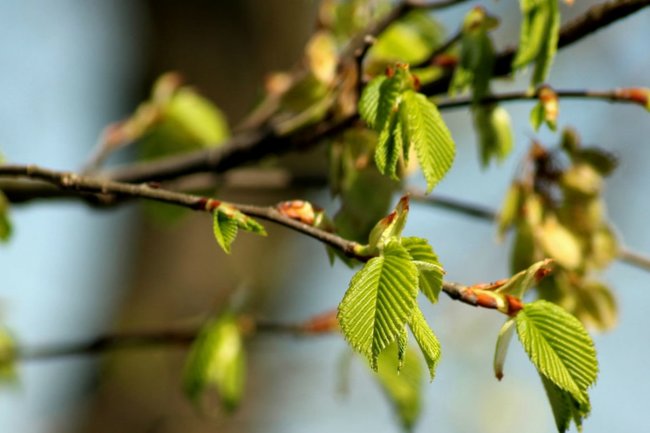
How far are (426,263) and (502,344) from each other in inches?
3.7

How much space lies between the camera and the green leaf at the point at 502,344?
0.68 m

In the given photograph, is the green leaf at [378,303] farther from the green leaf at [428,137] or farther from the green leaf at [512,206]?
the green leaf at [512,206]

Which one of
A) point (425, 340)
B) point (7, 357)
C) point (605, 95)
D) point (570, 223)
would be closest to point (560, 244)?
point (570, 223)

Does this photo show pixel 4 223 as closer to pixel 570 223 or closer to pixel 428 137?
pixel 428 137

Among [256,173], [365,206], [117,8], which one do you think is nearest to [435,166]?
[365,206]

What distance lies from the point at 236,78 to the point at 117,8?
2.23 feet

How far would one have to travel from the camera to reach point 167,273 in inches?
115

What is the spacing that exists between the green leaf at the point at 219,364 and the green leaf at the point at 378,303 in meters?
0.71

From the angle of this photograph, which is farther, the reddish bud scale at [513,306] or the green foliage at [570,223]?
the green foliage at [570,223]

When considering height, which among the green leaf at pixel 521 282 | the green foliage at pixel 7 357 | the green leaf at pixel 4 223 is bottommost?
the green leaf at pixel 521 282

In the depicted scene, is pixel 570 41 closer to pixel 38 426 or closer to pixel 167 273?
pixel 167 273

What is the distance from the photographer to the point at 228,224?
70 cm

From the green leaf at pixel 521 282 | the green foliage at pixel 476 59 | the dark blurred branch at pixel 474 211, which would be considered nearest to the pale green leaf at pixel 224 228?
the green leaf at pixel 521 282

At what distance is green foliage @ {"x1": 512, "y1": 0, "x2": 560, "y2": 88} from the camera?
33.4 inches
